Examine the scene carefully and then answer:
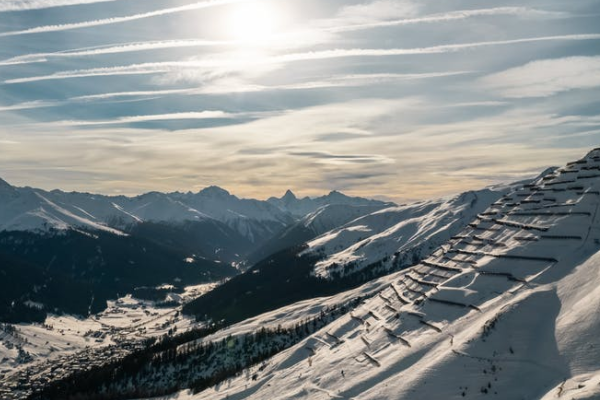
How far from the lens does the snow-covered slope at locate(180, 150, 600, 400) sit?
58.5 m

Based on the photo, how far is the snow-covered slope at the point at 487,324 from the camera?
58500 millimetres

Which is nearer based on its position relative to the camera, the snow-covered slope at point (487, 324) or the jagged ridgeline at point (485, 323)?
the snow-covered slope at point (487, 324)

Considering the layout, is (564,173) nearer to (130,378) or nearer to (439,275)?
(439,275)

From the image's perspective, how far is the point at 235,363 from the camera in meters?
161

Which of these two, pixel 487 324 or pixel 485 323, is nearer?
pixel 487 324

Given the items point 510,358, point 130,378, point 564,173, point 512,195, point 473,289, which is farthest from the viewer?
point 130,378

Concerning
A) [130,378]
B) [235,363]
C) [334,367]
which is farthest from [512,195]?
[130,378]

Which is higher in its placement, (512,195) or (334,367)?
(512,195)

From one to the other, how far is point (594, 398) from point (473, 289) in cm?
4267

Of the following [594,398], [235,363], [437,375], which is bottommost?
[235,363]

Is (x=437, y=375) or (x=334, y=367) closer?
(x=437, y=375)

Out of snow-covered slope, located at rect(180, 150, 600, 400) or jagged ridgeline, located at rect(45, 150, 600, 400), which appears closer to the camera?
snow-covered slope, located at rect(180, 150, 600, 400)

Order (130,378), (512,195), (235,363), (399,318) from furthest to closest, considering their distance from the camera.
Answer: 1. (130,378)
2. (235,363)
3. (512,195)
4. (399,318)

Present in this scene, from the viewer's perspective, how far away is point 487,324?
68500mm
